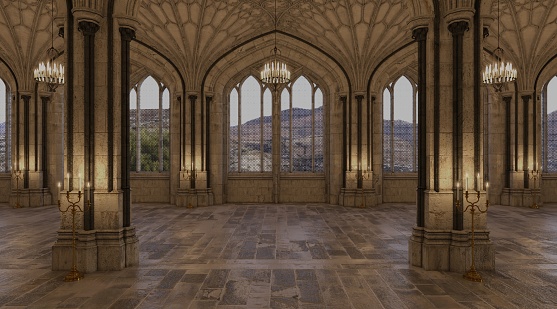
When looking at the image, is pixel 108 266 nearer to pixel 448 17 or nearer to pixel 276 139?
pixel 448 17

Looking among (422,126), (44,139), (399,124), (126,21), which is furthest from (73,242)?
(399,124)

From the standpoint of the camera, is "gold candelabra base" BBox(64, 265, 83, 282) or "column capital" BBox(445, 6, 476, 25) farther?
"column capital" BBox(445, 6, 476, 25)

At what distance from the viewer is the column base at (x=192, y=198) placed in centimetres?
1745

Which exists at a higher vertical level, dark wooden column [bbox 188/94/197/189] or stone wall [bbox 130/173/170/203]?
dark wooden column [bbox 188/94/197/189]

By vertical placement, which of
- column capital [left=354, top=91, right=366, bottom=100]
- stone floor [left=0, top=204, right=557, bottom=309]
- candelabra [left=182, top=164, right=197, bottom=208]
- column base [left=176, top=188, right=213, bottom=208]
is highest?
column capital [left=354, top=91, right=366, bottom=100]

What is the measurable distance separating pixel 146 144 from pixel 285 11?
9.69 metres

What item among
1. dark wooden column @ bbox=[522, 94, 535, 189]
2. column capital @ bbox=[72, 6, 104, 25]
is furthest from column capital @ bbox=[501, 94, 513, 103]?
column capital @ bbox=[72, 6, 104, 25]

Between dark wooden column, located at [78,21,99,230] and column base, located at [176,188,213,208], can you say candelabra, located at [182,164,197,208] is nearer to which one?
column base, located at [176,188,213,208]

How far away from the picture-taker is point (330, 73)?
18.4m

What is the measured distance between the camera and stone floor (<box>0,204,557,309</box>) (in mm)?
5730

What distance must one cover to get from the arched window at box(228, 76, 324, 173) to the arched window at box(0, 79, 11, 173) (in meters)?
11.1

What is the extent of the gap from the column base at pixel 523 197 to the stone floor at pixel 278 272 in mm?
5149

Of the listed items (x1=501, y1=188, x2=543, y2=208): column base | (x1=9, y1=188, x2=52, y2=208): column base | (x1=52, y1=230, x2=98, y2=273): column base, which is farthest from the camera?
(x1=501, y1=188, x2=543, y2=208): column base

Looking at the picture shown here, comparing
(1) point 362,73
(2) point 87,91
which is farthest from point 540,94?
(2) point 87,91
